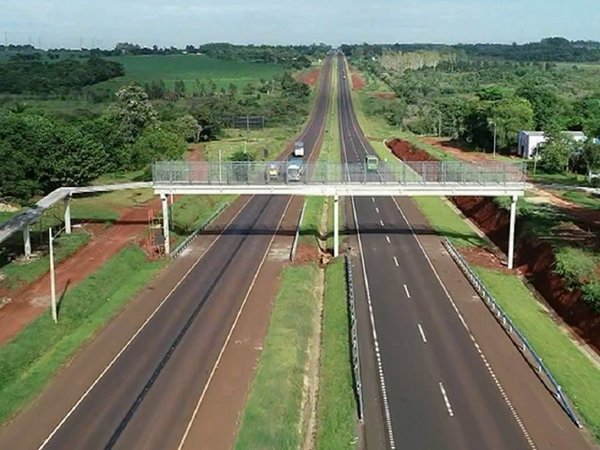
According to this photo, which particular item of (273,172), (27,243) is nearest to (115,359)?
(27,243)

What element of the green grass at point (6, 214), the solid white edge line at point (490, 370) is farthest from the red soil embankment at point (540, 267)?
the green grass at point (6, 214)

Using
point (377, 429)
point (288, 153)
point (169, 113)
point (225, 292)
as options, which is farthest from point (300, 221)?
point (169, 113)

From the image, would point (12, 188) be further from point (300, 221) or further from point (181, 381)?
point (181, 381)

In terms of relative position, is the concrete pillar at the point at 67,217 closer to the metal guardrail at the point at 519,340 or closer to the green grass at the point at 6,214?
the green grass at the point at 6,214

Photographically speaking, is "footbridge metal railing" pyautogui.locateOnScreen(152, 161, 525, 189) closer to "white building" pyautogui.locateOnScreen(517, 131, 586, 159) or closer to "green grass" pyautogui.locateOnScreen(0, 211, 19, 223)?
"green grass" pyautogui.locateOnScreen(0, 211, 19, 223)

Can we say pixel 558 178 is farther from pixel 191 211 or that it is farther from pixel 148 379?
pixel 148 379
